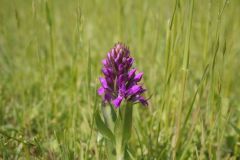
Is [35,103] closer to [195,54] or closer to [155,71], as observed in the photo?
[155,71]

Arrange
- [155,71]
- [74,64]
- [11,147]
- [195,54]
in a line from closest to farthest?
[11,147], [74,64], [155,71], [195,54]

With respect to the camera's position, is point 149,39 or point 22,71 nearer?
point 22,71

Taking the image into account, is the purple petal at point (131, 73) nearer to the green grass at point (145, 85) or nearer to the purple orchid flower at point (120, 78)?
the purple orchid flower at point (120, 78)

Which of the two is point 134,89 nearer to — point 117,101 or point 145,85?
→ point 117,101

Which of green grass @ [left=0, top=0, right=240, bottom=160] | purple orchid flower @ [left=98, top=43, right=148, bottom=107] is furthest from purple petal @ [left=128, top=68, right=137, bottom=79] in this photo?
green grass @ [left=0, top=0, right=240, bottom=160]

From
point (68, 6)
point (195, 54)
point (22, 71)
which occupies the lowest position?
point (22, 71)

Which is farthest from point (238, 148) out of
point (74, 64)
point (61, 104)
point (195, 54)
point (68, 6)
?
point (68, 6)

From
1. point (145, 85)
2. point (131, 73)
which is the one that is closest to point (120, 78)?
point (131, 73)

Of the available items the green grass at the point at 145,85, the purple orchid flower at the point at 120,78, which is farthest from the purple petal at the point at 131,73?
the green grass at the point at 145,85

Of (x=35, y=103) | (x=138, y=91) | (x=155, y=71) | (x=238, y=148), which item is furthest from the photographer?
(x=155, y=71)
